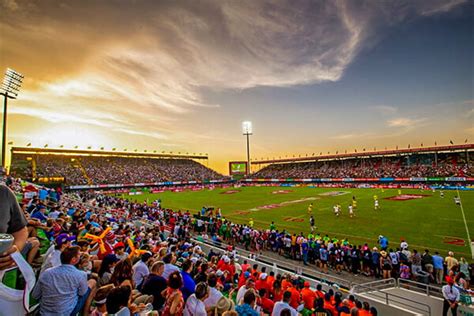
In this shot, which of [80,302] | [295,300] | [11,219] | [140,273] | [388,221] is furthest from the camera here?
[388,221]

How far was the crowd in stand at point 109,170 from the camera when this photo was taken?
57350 millimetres

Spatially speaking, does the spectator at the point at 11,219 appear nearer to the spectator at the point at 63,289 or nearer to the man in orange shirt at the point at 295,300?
the spectator at the point at 63,289

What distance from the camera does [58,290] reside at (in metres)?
3.32

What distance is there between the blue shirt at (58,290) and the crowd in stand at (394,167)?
59.8 meters

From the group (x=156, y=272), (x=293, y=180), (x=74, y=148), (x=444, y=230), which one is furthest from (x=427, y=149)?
(x=74, y=148)

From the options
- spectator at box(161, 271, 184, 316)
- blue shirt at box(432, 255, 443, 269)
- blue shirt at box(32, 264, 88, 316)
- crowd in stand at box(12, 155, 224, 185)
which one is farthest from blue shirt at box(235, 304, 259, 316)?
crowd in stand at box(12, 155, 224, 185)

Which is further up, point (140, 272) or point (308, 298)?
point (140, 272)

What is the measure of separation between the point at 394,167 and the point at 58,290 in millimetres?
70714

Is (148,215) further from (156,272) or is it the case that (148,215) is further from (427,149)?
(427,149)

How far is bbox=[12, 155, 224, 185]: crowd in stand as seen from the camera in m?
57.3

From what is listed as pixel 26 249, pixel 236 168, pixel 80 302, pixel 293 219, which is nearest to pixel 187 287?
pixel 80 302

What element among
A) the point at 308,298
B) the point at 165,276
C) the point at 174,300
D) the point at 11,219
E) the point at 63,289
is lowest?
the point at 308,298

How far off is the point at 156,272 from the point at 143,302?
0.76 meters

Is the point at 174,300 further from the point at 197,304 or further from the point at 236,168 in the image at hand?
the point at 236,168
